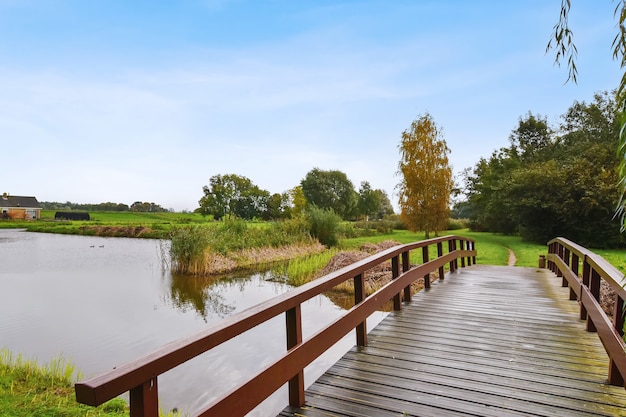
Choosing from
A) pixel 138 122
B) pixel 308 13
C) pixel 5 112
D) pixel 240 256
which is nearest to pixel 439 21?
pixel 308 13

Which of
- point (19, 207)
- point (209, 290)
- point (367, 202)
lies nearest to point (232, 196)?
point (367, 202)

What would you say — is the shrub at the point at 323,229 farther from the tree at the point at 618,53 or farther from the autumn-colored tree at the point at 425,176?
the tree at the point at 618,53

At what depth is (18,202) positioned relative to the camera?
64.7 metres

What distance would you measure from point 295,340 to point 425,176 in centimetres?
2229

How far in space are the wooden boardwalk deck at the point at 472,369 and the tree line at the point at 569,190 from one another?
9.15m

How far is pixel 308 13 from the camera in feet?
26.8

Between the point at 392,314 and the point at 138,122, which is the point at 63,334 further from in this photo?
the point at 138,122

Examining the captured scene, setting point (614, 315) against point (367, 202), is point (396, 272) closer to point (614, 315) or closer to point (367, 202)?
point (614, 315)

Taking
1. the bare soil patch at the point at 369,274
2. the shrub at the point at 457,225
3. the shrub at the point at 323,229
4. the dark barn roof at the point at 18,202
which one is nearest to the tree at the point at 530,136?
the shrub at the point at 457,225

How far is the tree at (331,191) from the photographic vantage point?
5938 cm

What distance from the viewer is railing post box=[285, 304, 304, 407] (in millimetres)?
2745

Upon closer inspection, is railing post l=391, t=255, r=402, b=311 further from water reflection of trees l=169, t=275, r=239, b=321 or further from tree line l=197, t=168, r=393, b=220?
tree line l=197, t=168, r=393, b=220

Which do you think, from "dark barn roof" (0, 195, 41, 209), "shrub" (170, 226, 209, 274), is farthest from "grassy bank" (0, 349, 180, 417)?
"dark barn roof" (0, 195, 41, 209)

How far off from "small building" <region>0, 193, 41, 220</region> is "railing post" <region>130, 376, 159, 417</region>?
241 feet
